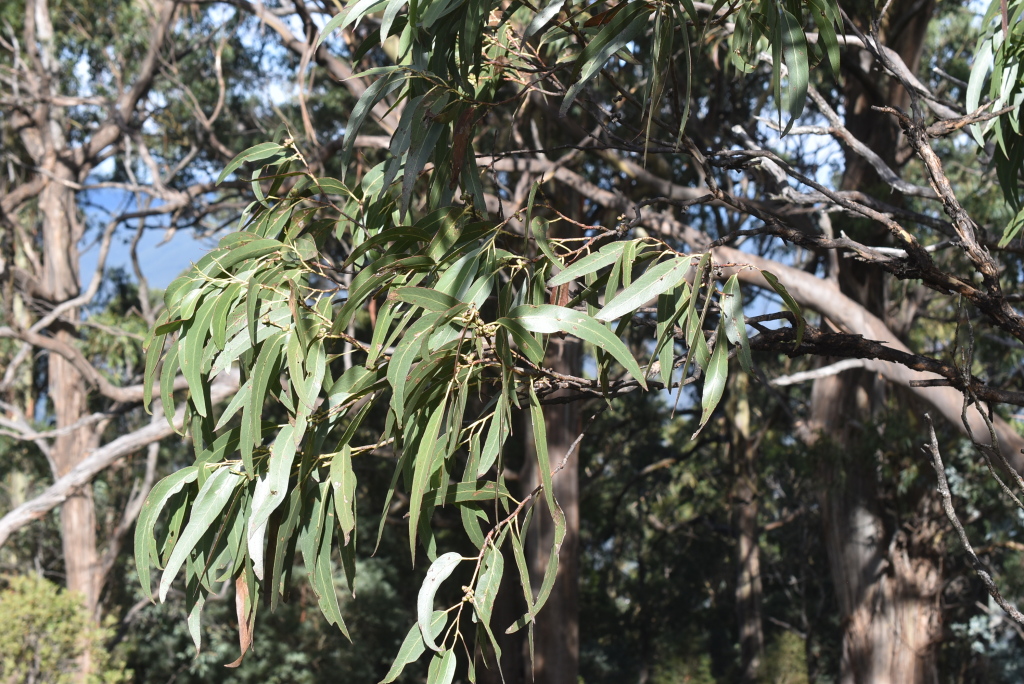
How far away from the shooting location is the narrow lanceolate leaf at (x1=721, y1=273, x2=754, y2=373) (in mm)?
1166

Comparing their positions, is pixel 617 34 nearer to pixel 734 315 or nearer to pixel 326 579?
pixel 734 315

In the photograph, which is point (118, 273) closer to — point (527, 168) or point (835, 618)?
point (527, 168)

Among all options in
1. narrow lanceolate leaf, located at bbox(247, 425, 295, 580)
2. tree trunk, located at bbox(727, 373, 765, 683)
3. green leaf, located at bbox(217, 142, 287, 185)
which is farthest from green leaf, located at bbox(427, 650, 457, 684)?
tree trunk, located at bbox(727, 373, 765, 683)

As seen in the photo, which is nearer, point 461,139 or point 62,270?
point 461,139

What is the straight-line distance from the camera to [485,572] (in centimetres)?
125

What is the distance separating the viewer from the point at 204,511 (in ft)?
4.47

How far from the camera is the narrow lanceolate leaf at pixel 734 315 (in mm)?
1166

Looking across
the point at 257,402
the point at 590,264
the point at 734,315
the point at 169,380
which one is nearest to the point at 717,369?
the point at 734,315

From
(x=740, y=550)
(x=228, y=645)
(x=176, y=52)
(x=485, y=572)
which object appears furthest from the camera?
(x=740, y=550)

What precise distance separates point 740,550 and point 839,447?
4.73 m

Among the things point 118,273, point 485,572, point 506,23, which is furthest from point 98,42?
point 485,572

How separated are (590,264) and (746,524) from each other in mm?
8183

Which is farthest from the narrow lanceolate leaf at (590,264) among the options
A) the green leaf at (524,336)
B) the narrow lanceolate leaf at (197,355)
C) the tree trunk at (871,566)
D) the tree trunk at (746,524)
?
the tree trunk at (746,524)

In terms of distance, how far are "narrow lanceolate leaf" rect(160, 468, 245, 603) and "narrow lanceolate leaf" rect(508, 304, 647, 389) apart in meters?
0.56
